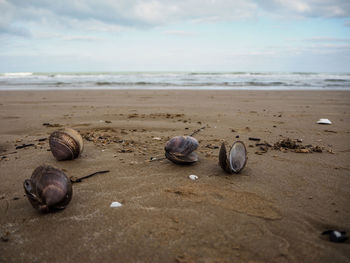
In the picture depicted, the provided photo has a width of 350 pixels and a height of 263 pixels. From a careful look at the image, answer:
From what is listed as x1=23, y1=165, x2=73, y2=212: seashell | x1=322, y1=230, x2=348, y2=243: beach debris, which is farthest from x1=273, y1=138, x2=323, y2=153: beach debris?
x1=23, y1=165, x2=73, y2=212: seashell

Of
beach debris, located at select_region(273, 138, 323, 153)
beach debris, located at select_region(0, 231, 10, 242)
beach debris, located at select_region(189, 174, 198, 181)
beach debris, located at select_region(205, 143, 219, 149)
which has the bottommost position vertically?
beach debris, located at select_region(0, 231, 10, 242)

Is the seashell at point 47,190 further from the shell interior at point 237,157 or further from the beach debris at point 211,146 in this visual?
the beach debris at point 211,146

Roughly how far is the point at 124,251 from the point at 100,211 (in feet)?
1.80

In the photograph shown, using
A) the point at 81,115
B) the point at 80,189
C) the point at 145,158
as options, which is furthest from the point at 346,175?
the point at 81,115

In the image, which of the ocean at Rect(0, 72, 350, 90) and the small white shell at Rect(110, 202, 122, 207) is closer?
the small white shell at Rect(110, 202, 122, 207)

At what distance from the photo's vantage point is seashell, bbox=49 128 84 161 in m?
3.18

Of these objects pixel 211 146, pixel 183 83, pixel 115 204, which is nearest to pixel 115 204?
pixel 115 204

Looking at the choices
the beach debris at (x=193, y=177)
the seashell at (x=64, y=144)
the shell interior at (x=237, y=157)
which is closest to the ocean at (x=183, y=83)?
the seashell at (x=64, y=144)

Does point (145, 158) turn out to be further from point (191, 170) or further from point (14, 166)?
point (14, 166)

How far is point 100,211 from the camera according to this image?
2.17 m

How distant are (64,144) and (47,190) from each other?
122 centimetres

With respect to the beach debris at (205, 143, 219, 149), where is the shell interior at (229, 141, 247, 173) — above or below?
above

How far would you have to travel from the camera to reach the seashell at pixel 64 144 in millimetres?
3176

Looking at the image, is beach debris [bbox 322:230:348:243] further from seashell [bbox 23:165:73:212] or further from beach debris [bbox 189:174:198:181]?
seashell [bbox 23:165:73:212]
